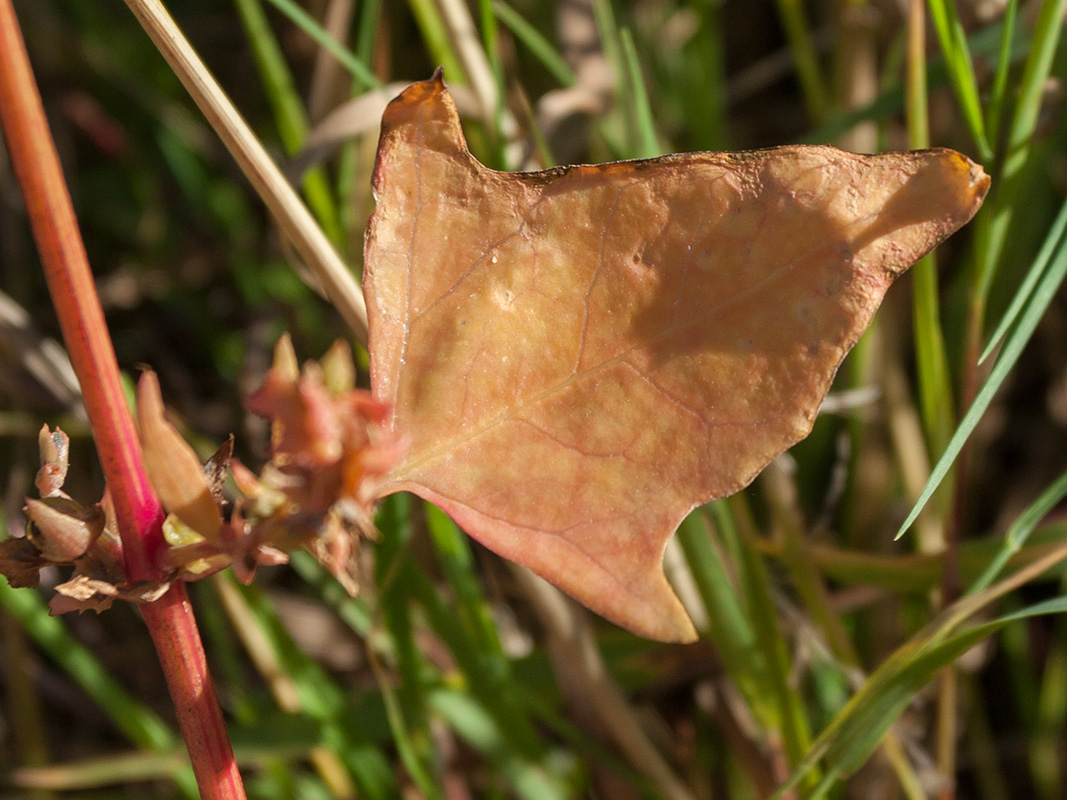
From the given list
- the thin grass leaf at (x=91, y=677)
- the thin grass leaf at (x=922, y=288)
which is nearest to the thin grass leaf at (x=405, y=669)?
the thin grass leaf at (x=91, y=677)

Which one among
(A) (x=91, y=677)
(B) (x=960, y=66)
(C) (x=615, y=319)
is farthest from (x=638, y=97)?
(A) (x=91, y=677)

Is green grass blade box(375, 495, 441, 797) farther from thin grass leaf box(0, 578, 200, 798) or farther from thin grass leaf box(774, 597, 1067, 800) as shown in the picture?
thin grass leaf box(774, 597, 1067, 800)

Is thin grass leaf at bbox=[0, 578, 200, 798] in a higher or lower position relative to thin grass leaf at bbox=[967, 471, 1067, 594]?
higher

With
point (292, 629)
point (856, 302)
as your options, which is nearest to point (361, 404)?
point (856, 302)

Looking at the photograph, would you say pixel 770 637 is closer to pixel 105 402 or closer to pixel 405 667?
pixel 405 667

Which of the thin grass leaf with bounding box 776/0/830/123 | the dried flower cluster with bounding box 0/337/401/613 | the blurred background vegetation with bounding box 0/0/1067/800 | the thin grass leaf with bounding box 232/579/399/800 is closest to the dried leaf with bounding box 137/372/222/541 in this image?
the dried flower cluster with bounding box 0/337/401/613

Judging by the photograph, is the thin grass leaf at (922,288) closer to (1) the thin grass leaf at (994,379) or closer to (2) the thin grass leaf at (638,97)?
(1) the thin grass leaf at (994,379)
